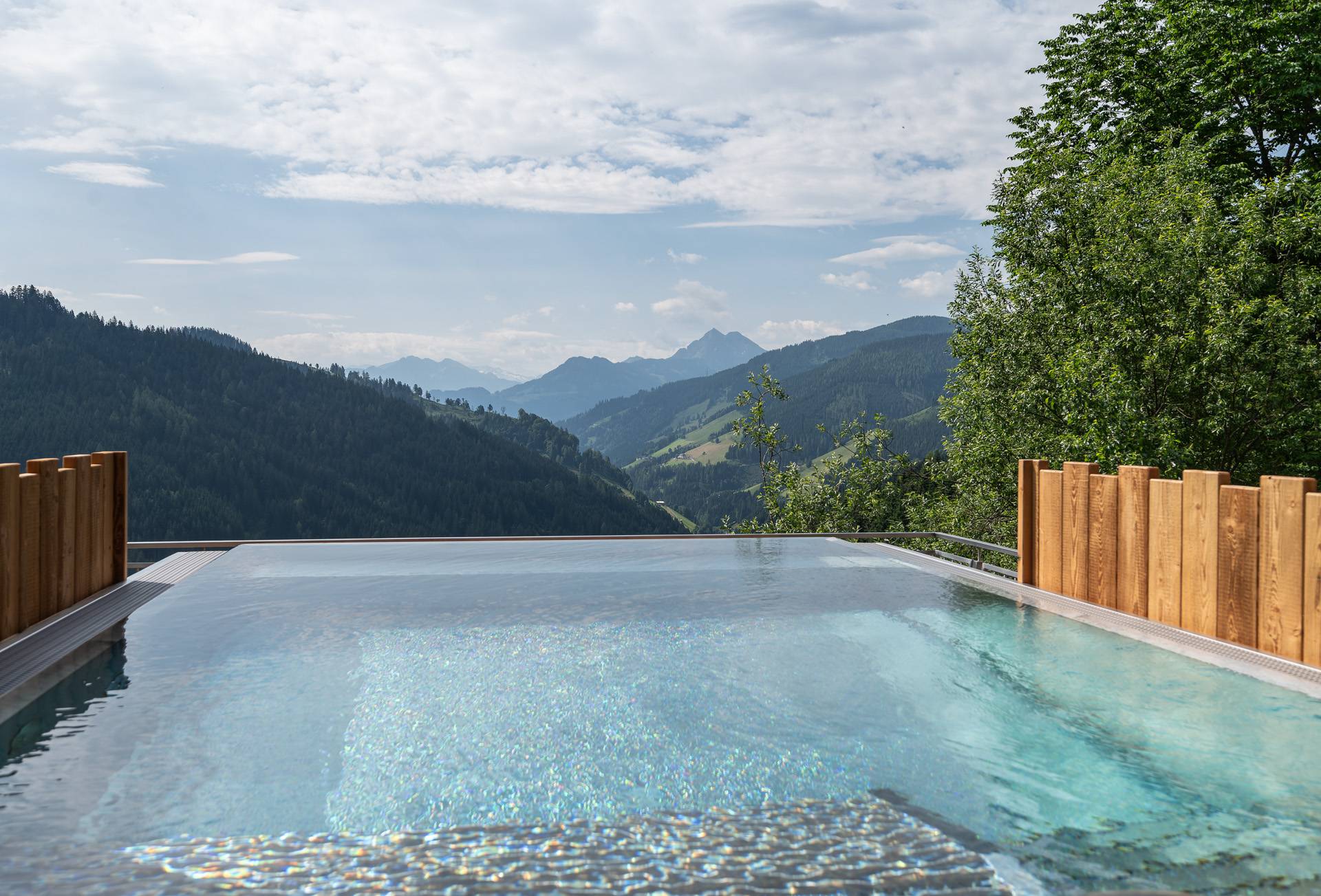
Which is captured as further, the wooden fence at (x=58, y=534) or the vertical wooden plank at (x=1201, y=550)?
the vertical wooden plank at (x=1201, y=550)

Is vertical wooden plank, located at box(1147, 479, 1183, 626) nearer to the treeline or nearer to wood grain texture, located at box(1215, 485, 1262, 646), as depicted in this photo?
wood grain texture, located at box(1215, 485, 1262, 646)

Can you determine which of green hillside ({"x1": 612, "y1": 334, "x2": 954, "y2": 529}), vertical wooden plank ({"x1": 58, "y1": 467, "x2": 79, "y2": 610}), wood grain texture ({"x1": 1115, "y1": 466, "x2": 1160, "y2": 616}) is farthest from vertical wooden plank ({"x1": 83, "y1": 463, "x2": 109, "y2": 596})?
green hillside ({"x1": 612, "y1": 334, "x2": 954, "y2": 529})

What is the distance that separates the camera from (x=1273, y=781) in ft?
9.35

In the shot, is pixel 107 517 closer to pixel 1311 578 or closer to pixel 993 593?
pixel 993 593

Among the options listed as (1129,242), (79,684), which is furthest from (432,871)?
(1129,242)

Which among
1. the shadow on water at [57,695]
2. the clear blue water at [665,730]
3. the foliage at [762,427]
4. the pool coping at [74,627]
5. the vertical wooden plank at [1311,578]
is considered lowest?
the clear blue water at [665,730]

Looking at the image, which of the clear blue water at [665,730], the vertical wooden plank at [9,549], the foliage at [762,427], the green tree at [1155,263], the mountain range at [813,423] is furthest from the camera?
the mountain range at [813,423]

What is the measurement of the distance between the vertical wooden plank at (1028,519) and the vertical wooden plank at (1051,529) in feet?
0.13

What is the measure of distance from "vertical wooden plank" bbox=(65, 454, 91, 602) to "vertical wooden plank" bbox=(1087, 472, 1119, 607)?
19.8ft

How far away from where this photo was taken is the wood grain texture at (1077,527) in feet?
17.0

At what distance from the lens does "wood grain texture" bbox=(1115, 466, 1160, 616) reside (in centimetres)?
468

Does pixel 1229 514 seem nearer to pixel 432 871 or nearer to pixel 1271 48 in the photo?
pixel 432 871

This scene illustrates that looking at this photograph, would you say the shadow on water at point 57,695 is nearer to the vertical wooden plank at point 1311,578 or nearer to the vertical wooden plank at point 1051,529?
the vertical wooden plank at point 1311,578

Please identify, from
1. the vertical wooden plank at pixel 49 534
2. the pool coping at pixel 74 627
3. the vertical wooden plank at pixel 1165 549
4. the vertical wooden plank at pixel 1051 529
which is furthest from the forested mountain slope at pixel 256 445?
the vertical wooden plank at pixel 1165 549
